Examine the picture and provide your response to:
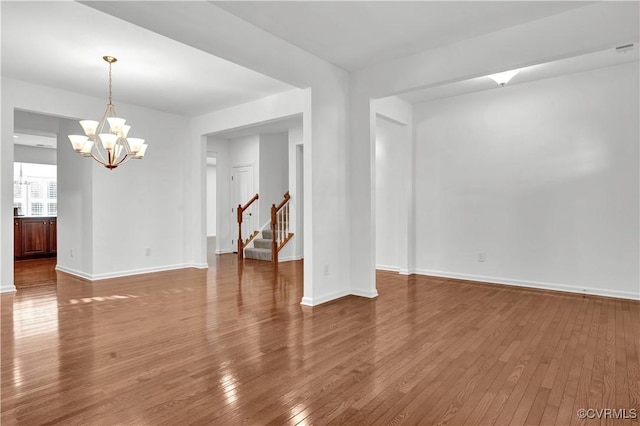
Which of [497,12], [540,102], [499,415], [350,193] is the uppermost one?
[497,12]

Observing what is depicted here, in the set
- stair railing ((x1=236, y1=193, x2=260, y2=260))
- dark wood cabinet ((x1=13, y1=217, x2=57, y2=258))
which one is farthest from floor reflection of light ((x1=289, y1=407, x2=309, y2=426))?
dark wood cabinet ((x1=13, y1=217, x2=57, y2=258))

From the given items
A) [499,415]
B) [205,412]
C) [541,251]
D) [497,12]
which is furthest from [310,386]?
[541,251]

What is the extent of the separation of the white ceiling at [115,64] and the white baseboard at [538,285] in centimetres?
378

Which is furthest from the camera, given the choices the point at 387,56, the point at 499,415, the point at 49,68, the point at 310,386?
the point at 49,68

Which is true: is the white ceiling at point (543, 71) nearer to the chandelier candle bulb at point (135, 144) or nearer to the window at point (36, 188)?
the chandelier candle bulb at point (135, 144)

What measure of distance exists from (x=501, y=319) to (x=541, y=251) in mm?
1945

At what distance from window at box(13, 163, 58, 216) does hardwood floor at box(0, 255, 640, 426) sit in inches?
257

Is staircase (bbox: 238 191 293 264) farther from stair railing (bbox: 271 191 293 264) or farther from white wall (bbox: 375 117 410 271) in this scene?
white wall (bbox: 375 117 410 271)

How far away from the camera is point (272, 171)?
917cm

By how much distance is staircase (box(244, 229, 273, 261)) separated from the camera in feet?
26.9

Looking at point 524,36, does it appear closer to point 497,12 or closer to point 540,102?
point 497,12

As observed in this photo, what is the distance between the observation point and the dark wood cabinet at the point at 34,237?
8.00 m

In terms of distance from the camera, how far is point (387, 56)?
14.4 ft

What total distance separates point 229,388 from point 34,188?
34.8ft
